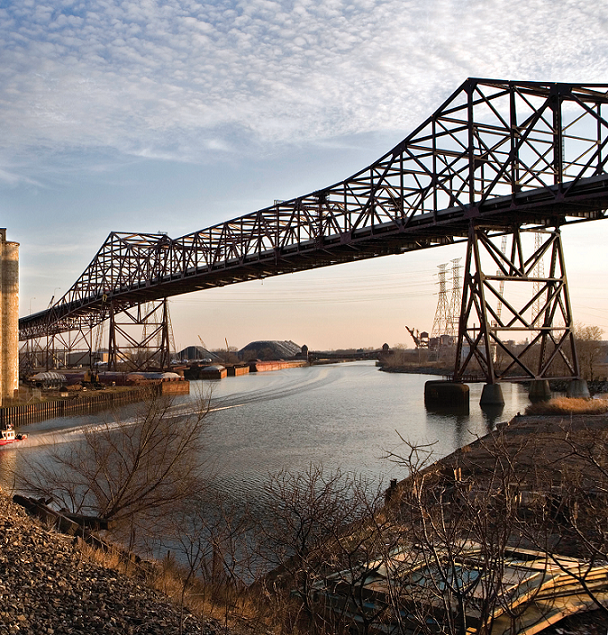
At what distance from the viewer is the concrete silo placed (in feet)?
112

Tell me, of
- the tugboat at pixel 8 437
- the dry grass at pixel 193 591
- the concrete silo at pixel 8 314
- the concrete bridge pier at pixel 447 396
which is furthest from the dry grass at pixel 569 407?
the concrete silo at pixel 8 314

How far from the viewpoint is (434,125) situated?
102 ft

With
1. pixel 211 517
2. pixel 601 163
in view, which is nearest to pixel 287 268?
pixel 601 163

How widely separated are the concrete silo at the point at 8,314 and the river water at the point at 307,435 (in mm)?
3683

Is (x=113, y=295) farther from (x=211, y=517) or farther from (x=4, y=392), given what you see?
(x=211, y=517)

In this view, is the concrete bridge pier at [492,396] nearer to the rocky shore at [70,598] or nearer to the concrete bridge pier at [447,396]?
the concrete bridge pier at [447,396]

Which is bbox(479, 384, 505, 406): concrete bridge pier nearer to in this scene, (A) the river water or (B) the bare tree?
Answer: (A) the river water

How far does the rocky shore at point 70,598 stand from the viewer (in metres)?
6.41

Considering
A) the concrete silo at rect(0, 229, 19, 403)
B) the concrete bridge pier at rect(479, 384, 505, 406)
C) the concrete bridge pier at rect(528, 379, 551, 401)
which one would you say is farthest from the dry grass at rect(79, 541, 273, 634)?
the concrete silo at rect(0, 229, 19, 403)

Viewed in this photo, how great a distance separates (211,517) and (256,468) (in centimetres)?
585

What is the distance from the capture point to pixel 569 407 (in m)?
25.7

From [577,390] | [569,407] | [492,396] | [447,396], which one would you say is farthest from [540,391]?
[569,407]

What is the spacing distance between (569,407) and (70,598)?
77.4 feet

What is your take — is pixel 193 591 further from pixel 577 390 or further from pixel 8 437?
pixel 577 390
